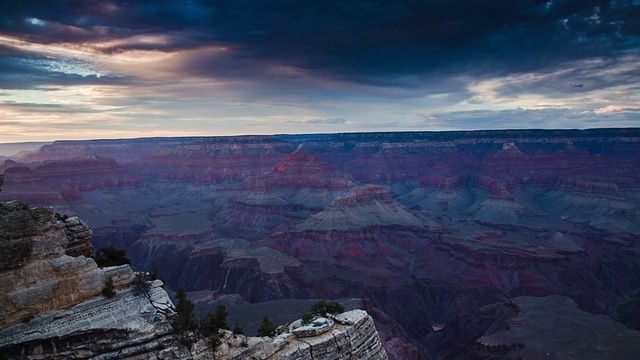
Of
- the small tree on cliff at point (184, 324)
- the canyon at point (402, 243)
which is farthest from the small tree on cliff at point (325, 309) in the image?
the canyon at point (402, 243)

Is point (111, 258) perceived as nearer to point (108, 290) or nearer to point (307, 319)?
point (108, 290)

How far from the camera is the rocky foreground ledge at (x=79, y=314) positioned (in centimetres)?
2369

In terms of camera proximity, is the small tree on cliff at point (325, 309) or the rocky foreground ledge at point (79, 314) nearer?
the rocky foreground ledge at point (79, 314)

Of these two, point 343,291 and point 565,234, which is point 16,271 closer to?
point 343,291

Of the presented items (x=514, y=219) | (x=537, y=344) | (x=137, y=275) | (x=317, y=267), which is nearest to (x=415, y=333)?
(x=537, y=344)

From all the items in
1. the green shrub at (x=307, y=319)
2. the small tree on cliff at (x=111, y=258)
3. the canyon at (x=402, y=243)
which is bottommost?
the canyon at (x=402, y=243)

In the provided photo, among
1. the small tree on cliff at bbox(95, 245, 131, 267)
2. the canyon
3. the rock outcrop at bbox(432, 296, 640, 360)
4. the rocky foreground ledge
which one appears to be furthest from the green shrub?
the rock outcrop at bbox(432, 296, 640, 360)

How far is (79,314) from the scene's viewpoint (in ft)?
82.1

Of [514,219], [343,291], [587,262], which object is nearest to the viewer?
[343,291]

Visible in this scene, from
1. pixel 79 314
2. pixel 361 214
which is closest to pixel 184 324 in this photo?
pixel 79 314

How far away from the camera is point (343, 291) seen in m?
94.5

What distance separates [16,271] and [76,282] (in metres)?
3.30

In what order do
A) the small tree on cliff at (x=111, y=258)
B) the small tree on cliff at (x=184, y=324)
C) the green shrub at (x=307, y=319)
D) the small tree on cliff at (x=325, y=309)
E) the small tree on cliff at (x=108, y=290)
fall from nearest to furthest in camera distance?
the small tree on cliff at (x=184, y=324), the small tree on cliff at (x=108, y=290), the green shrub at (x=307, y=319), the small tree on cliff at (x=111, y=258), the small tree on cliff at (x=325, y=309)

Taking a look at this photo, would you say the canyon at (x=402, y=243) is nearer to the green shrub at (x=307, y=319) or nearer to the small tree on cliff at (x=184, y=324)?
the small tree on cliff at (x=184, y=324)
